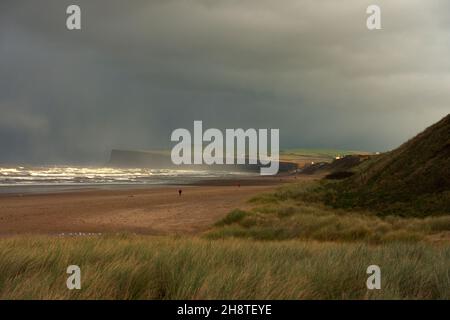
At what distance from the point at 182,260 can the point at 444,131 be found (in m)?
26.3

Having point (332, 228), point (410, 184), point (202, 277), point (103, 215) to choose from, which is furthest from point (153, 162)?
point (202, 277)

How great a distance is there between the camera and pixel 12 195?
35.3 metres

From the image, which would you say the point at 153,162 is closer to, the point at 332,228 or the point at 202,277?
the point at 332,228

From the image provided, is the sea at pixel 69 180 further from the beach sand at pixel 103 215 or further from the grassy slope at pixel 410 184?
the grassy slope at pixel 410 184

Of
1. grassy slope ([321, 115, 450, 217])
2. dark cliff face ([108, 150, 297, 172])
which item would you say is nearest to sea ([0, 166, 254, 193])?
grassy slope ([321, 115, 450, 217])

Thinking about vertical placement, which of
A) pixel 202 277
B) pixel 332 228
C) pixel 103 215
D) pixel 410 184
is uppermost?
pixel 410 184

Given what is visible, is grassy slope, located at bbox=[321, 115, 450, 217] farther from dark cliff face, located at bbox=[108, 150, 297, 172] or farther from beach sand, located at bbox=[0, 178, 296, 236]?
dark cliff face, located at bbox=[108, 150, 297, 172]

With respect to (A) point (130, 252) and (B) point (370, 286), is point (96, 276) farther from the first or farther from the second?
(B) point (370, 286)

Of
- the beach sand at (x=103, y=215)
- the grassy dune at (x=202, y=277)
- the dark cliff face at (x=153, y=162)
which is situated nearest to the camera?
the grassy dune at (x=202, y=277)

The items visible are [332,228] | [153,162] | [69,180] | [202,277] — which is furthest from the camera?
[153,162]

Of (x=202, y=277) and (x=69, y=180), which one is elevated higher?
(x=202, y=277)

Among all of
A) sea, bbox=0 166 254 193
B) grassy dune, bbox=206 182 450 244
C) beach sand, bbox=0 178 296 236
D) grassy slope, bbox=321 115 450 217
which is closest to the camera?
grassy dune, bbox=206 182 450 244

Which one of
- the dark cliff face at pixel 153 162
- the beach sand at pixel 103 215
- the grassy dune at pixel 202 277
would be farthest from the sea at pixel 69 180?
the dark cliff face at pixel 153 162
